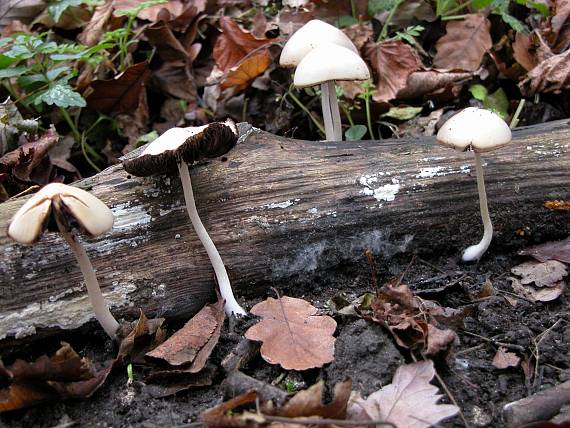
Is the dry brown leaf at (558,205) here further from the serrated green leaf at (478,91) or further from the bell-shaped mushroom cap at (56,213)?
the bell-shaped mushroom cap at (56,213)

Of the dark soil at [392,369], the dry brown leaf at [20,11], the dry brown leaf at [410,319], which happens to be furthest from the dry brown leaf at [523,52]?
the dry brown leaf at [20,11]

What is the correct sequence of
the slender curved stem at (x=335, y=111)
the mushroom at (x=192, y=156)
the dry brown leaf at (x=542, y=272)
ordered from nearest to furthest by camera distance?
the mushroom at (x=192, y=156) < the dry brown leaf at (x=542, y=272) < the slender curved stem at (x=335, y=111)

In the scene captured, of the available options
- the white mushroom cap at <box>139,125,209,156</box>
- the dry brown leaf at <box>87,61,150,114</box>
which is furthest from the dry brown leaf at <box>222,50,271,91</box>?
the white mushroom cap at <box>139,125,209,156</box>

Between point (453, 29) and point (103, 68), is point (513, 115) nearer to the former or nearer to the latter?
point (453, 29)

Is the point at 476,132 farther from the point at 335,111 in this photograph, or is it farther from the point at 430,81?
the point at 430,81

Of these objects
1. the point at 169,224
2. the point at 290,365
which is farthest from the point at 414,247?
the point at 169,224

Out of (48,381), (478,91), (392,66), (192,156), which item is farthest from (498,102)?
(48,381)
